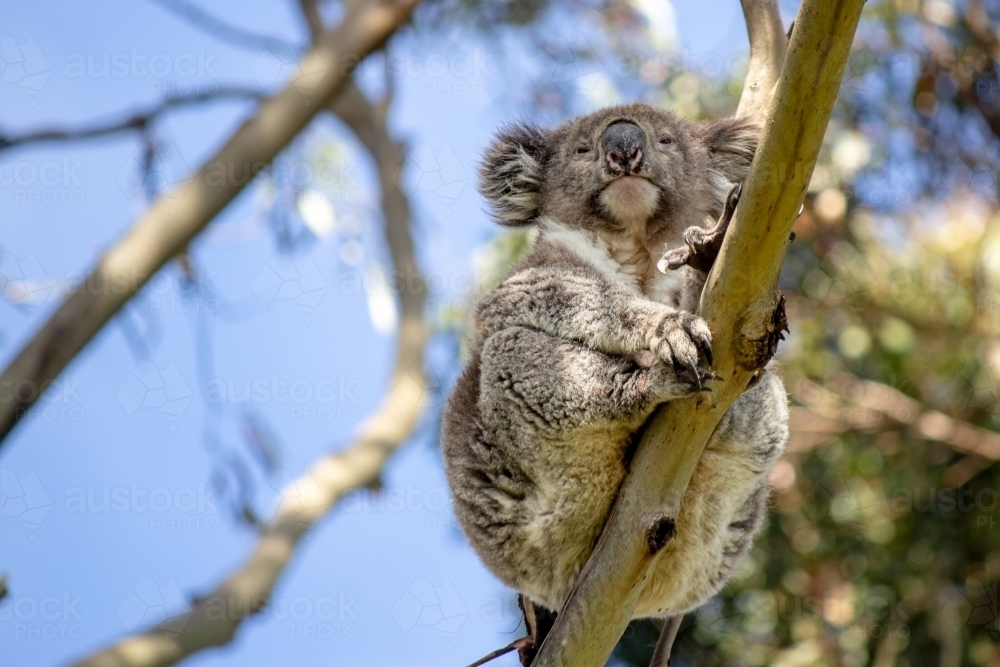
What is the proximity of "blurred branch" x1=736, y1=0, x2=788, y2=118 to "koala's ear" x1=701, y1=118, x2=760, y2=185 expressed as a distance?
0.27 ft

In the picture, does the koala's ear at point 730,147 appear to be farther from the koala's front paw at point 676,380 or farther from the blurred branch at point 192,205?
the blurred branch at point 192,205

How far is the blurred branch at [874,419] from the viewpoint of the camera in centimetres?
642

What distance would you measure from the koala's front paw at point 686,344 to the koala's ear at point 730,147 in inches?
51.7

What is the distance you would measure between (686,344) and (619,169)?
1.09 meters

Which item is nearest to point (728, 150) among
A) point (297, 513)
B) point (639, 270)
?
point (639, 270)

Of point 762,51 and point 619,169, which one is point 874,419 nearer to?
point 762,51

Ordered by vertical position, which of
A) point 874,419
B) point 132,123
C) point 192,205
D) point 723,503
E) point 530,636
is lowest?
point 874,419

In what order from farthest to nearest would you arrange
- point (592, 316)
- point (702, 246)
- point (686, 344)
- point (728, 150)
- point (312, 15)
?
point (312, 15) → point (728, 150) → point (592, 316) → point (702, 246) → point (686, 344)

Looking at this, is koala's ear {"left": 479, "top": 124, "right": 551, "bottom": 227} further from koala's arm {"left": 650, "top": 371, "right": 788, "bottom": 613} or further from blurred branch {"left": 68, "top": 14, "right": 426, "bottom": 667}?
blurred branch {"left": 68, "top": 14, "right": 426, "bottom": 667}

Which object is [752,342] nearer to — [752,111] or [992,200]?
[752,111]

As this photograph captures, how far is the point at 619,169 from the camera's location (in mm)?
3584

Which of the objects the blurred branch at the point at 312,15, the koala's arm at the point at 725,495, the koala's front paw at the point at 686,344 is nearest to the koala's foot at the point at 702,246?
the koala's front paw at the point at 686,344

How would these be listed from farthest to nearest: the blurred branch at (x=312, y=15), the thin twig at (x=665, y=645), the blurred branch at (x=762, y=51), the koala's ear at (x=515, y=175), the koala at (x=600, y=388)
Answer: the blurred branch at (x=312, y=15)
the koala's ear at (x=515, y=175)
the blurred branch at (x=762, y=51)
the thin twig at (x=665, y=645)
the koala at (x=600, y=388)

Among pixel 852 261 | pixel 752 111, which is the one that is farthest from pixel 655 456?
pixel 852 261
